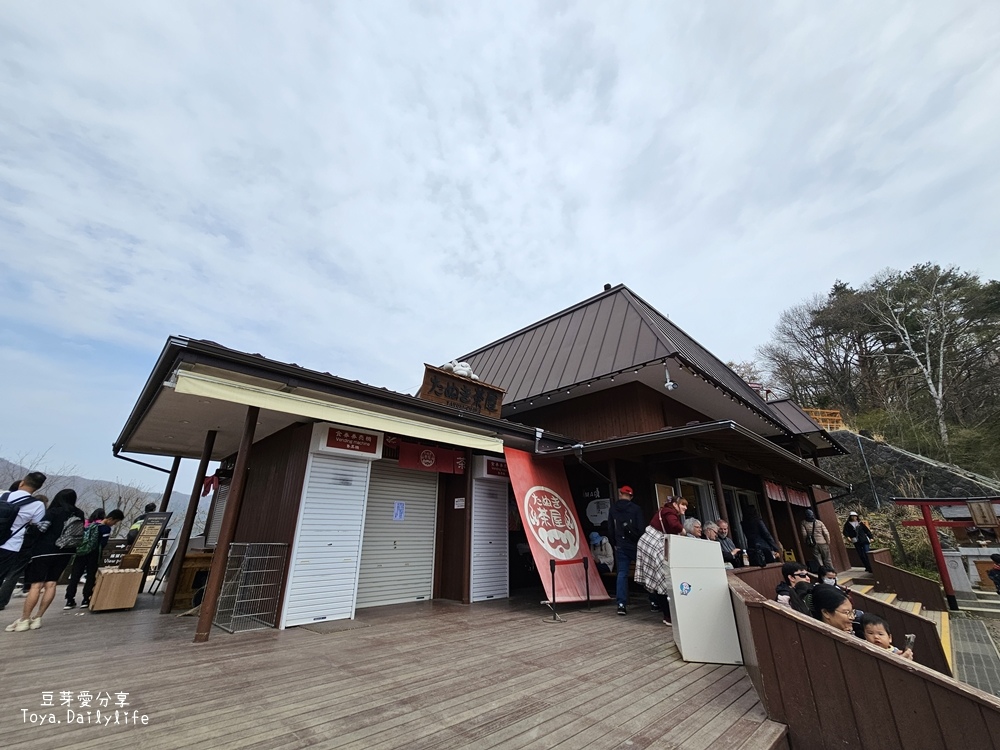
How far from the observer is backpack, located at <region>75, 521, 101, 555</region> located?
20.6 feet

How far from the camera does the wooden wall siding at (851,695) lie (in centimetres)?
213

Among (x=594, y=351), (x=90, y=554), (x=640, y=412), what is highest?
(x=594, y=351)

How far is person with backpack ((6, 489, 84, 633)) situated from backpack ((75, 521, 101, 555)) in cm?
154

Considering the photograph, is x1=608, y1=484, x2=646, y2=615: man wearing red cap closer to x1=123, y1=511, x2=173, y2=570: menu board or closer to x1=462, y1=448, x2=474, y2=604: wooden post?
x1=462, y1=448, x2=474, y2=604: wooden post

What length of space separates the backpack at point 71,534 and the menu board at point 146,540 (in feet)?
6.22

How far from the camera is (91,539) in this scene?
20.8 ft

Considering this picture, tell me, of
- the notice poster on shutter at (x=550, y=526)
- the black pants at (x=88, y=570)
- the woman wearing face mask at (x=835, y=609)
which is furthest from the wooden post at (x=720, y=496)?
the black pants at (x=88, y=570)

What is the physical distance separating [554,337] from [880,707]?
884cm

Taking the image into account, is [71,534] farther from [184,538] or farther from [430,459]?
[430,459]

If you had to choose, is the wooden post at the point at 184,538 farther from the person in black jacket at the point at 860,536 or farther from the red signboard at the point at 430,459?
the person in black jacket at the point at 860,536

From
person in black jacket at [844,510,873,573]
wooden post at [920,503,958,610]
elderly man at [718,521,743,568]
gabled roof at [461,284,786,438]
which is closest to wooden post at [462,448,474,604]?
gabled roof at [461,284,786,438]

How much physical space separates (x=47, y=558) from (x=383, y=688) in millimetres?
4520

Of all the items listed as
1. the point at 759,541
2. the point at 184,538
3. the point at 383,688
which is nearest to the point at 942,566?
the point at 759,541

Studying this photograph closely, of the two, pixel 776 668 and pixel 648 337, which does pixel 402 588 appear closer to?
pixel 776 668
